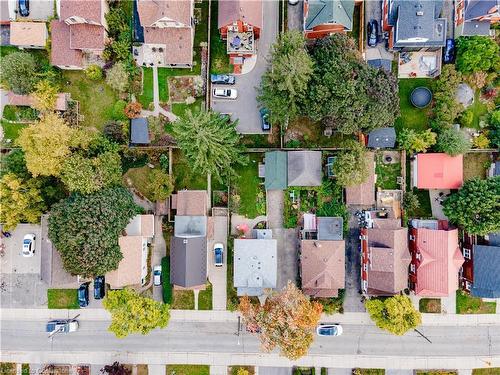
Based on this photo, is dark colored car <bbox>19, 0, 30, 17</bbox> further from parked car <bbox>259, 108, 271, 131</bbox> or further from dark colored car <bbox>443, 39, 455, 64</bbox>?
dark colored car <bbox>443, 39, 455, 64</bbox>

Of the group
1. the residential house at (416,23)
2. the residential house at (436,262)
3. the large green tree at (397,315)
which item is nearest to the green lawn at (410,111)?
the residential house at (416,23)

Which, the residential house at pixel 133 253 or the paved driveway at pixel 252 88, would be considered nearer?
the residential house at pixel 133 253

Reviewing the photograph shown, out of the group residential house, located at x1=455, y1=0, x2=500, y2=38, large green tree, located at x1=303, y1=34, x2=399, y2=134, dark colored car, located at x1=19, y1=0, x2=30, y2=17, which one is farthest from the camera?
dark colored car, located at x1=19, y1=0, x2=30, y2=17

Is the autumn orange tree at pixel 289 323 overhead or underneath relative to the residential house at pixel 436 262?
underneath

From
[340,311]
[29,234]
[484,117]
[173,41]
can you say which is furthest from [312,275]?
[29,234]

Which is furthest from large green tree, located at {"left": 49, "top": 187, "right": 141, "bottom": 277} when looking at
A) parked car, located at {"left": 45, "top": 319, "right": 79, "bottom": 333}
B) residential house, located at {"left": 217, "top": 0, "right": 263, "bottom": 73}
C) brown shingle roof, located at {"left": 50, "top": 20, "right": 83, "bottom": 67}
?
residential house, located at {"left": 217, "top": 0, "right": 263, "bottom": 73}

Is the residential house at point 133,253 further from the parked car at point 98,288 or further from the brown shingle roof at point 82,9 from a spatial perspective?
the brown shingle roof at point 82,9
